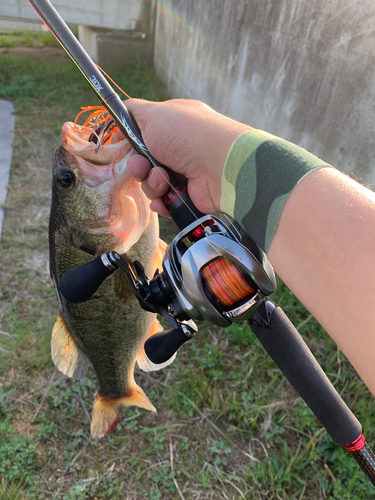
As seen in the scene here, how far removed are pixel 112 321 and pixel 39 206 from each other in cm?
325

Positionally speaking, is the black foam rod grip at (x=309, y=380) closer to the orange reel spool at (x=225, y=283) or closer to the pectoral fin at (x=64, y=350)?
the orange reel spool at (x=225, y=283)

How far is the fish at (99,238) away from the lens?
58.3 inches

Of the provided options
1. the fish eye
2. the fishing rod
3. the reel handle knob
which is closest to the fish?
the fish eye

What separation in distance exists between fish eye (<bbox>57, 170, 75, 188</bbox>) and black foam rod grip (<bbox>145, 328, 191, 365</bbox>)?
779 mm

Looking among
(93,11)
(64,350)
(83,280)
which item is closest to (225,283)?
(83,280)

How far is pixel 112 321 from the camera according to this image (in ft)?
5.88

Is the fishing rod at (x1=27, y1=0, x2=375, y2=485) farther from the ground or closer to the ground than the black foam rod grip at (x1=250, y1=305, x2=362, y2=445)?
farther from the ground

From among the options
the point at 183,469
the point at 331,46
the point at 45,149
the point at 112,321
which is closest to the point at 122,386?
the point at 112,321

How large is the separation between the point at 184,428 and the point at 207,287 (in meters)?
2.00

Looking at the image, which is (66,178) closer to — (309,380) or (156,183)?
(156,183)

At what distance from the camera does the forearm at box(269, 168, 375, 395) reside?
2.45 feet

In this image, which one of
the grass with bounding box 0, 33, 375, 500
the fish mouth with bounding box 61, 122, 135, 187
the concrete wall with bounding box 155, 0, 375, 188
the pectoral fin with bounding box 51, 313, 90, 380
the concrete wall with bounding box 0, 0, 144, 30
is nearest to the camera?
the fish mouth with bounding box 61, 122, 135, 187

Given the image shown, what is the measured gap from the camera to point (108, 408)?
7.01 ft

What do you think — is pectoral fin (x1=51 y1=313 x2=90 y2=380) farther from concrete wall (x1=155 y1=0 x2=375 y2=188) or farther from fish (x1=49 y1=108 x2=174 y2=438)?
concrete wall (x1=155 y1=0 x2=375 y2=188)
